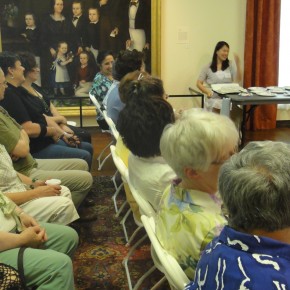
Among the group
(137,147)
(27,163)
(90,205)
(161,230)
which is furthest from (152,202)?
(90,205)

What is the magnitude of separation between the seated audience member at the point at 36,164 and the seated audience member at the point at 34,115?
0.08 meters

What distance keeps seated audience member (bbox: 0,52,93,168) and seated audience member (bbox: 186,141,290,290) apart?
2.03 meters

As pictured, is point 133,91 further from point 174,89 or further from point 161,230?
point 174,89

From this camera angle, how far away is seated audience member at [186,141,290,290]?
2.97ft

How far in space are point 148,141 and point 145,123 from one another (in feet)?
0.27

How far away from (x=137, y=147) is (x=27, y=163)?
94cm

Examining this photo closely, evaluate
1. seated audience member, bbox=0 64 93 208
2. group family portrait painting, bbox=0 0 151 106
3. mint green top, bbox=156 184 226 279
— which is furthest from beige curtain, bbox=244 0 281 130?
mint green top, bbox=156 184 226 279

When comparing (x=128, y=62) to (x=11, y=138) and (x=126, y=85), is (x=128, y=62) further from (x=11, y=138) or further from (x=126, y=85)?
(x=11, y=138)

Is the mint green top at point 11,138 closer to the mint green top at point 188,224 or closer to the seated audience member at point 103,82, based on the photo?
the mint green top at point 188,224

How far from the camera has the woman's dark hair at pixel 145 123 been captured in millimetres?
1852

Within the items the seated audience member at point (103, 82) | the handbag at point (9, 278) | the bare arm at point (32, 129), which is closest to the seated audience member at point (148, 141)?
the handbag at point (9, 278)

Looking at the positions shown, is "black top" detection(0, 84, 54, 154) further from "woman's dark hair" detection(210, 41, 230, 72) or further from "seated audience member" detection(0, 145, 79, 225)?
"woman's dark hair" detection(210, 41, 230, 72)

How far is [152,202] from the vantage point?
1.83 metres

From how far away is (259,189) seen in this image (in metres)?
0.93
